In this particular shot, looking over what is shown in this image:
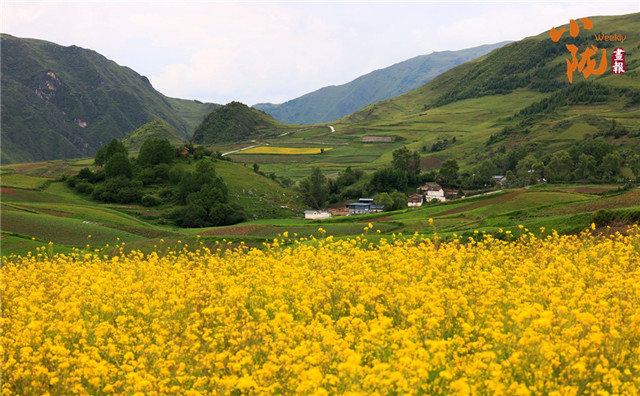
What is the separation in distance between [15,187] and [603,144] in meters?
118

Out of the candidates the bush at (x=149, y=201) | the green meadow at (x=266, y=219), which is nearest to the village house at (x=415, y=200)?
the green meadow at (x=266, y=219)

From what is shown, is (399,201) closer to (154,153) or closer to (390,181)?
(390,181)

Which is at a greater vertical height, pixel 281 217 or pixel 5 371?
pixel 5 371

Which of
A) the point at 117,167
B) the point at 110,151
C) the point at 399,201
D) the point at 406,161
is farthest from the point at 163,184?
the point at 406,161

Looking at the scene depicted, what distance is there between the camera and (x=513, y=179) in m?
→ 108

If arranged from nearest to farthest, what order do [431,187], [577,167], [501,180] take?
[431,187]
[577,167]
[501,180]

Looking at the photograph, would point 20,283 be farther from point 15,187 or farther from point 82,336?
point 15,187

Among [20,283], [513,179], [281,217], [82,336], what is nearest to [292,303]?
[82,336]

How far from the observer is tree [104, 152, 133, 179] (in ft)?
266

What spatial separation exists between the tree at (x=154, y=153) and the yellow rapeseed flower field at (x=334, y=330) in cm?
7492

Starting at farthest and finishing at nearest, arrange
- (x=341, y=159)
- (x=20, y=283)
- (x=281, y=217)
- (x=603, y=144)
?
(x=341, y=159) → (x=603, y=144) → (x=281, y=217) → (x=20, y=283)

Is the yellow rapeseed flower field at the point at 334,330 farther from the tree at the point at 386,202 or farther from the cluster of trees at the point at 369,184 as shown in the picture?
the cluster of trees at the point at 369,184

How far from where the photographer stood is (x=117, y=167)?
81062 mm

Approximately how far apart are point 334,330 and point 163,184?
80.3 meters
